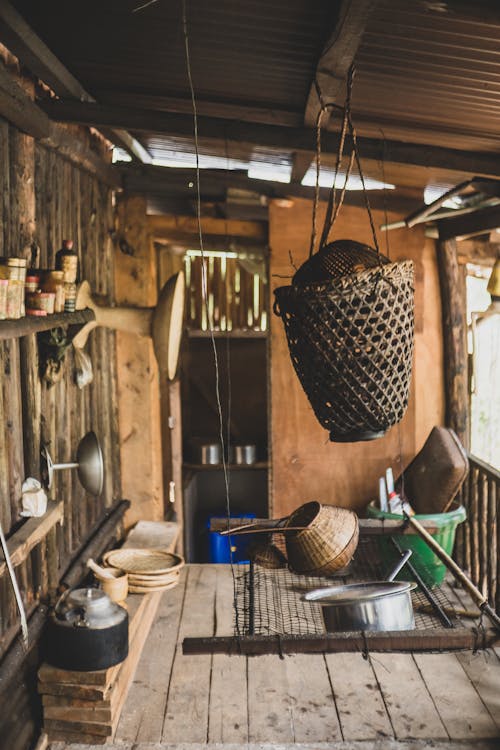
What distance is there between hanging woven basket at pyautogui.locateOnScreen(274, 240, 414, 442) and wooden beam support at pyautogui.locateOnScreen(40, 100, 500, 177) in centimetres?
203

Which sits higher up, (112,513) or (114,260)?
(114,260)

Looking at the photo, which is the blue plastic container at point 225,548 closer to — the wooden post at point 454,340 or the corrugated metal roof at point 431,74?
the wooden post at point 454,340

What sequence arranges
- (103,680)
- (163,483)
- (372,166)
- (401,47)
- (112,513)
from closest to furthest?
(401,47) < (103,680) < (372,166) < (112,513) < (163,483)

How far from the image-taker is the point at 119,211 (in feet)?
21.4

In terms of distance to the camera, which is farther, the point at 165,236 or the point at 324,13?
the point at 165,236

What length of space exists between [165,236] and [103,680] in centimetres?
388

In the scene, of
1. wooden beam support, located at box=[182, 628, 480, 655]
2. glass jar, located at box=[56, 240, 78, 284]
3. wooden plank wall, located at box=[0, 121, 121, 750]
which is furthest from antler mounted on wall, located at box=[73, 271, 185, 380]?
wooden beam support, located at box=[182, 628, 480, 655]

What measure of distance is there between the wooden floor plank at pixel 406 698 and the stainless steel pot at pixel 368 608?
1481 millimetres

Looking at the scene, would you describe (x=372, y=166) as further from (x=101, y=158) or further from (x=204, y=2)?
(x=204, y=2)

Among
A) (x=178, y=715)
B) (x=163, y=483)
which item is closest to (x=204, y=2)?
(x=178, y=715)

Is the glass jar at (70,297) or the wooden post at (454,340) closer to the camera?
the glass jar at (70,297)

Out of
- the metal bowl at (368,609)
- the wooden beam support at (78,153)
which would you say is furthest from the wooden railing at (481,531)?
the wooden beam support at (78,153)

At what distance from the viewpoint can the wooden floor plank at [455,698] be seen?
166 inches

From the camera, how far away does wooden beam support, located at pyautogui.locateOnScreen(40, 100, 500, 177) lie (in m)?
4.21
